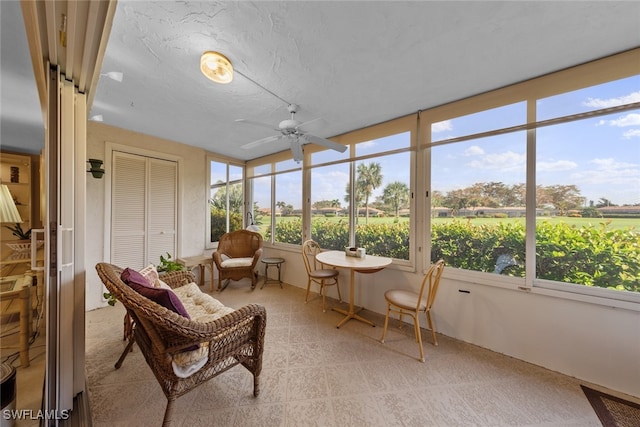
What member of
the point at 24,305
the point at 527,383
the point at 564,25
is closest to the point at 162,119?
the point at 24,305

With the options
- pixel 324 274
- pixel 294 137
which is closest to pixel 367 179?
pixel 294 137

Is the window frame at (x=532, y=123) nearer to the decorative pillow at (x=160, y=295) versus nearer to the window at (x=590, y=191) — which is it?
the window at (x=590, y=191)

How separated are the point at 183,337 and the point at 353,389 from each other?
1303 millimetres

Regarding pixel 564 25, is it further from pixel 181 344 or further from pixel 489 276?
pixel 181 344

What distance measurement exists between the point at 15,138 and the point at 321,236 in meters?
4.17

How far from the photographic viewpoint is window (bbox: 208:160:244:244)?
4320 mm

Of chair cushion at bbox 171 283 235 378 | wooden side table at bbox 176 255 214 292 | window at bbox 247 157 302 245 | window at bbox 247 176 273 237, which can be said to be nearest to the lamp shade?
chair cushion at bbox 171 283 235 378

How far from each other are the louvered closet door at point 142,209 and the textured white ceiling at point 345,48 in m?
1.05

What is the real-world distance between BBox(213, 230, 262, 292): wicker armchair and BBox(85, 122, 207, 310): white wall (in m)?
0.51

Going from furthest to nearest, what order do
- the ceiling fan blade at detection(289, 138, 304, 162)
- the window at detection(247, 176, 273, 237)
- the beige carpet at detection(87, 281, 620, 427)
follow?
1. the window at detection(247, 176, 273, 237)
2. the ceiling fan blade at detection(289, 138, 304, 162)
3. the beige carpet at detection(87, 281, 620, 427)

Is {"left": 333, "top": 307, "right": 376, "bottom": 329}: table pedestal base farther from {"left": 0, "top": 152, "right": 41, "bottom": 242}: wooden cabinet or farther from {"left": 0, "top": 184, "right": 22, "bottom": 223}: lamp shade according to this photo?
{"left": 0, "top": 152, "right": 41, "bottom": 242}: wooden cabinet

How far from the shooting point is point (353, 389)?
1631 millimetres

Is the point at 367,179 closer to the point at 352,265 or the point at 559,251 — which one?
the point at 352,265

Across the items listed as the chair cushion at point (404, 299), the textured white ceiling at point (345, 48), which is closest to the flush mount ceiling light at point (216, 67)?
the textured white ceiling at point (345, 48)
